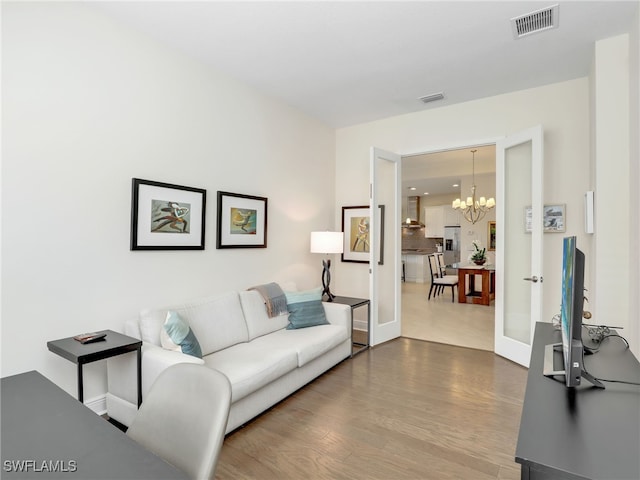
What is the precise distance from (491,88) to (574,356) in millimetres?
3444

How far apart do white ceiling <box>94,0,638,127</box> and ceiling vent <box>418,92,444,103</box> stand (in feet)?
0.28

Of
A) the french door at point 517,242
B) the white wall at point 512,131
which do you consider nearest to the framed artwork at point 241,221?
the white wall at point 512,131

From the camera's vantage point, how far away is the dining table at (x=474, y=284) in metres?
7.09

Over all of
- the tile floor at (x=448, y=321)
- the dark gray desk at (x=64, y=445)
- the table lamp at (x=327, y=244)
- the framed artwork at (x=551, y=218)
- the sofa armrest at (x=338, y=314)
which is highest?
the framed artwork at (x=551, y=218)

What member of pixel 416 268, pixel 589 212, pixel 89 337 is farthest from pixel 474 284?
pixel 89 337

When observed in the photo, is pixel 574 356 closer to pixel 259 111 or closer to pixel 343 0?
pixel 343 0

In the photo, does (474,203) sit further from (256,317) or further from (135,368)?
(135,368)

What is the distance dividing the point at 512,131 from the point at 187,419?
430 cm

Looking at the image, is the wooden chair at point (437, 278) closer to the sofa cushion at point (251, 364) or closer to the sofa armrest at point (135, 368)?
the sofa cushion at point (251, 364)

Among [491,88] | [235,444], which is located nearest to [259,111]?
[491,88]

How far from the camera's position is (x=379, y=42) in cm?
298

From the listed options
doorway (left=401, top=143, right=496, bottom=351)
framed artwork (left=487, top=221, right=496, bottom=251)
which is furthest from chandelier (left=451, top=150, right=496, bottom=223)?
framed artwork (left=487, top=221, right=496, bottom=251)

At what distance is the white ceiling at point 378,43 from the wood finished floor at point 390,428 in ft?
9.73

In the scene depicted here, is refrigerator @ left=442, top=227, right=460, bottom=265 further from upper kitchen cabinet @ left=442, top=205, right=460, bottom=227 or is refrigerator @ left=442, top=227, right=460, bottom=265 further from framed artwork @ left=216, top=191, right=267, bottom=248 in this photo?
framed artwork @ left=216, top=191, right=267, bottom=248
